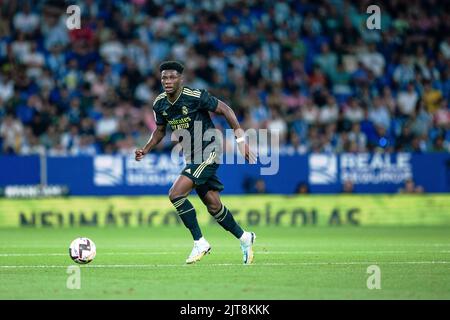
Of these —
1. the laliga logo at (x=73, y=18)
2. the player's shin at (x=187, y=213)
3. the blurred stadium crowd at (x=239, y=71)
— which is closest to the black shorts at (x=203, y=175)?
the player's shin at (x=187, y=213)

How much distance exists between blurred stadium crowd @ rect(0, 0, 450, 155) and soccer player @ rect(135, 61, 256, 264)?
10.3m

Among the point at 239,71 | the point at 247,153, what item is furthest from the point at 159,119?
the point at 239,71

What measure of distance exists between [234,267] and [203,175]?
1338 millimetres

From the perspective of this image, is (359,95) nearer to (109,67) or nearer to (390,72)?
(390,72)

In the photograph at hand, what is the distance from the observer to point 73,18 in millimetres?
26062

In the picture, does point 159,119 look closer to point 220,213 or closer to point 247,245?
point 220,213

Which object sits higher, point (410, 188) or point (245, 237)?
point (410, 188)

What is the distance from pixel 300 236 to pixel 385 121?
702 centimetres

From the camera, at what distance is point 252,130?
23.6 metres

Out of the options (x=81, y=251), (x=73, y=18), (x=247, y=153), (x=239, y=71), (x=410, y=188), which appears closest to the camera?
(x=247, y=153)

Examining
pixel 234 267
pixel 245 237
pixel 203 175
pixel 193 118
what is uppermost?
pixel 193 118

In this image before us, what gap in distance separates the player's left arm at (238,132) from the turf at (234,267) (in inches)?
58.0

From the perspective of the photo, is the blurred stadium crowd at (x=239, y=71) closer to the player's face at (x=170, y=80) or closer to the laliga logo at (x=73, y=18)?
the laliga logo at (x=73, y=18)
